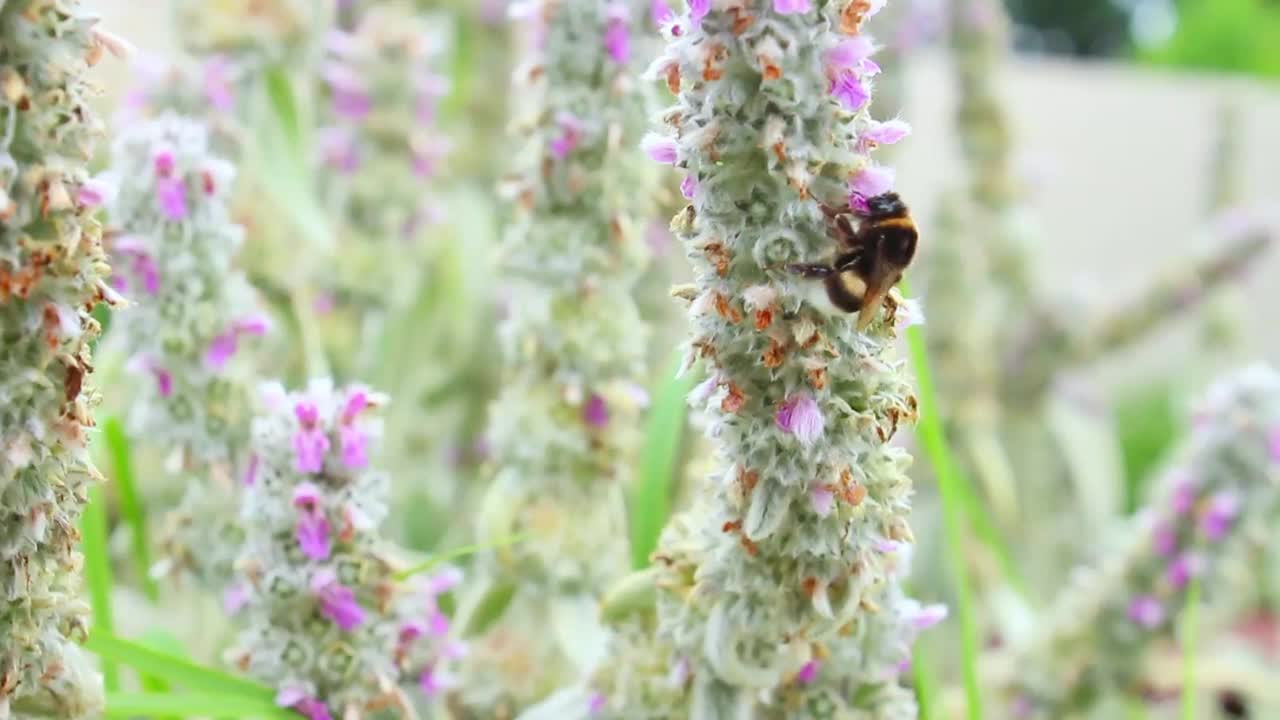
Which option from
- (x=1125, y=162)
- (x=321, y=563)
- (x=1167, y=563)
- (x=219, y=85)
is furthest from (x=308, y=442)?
(x=1125, y=162)

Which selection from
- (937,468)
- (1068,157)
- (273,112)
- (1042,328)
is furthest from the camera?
(1068,157)

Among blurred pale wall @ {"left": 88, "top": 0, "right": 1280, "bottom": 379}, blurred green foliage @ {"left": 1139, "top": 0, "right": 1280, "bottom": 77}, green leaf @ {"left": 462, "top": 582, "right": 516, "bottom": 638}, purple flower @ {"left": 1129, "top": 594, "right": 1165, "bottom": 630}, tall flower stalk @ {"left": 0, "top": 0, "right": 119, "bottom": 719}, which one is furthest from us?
blurred green foliage @ {"left": 1139, "top": 0, "right": 1280, "bottom": 77}

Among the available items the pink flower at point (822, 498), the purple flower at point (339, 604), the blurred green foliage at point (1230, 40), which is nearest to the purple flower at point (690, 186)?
the pink flower at point (822, 498)

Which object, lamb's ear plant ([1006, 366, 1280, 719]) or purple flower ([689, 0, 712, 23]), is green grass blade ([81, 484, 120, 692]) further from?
lamb's ear plant ([1006, 366, 1280, 719])

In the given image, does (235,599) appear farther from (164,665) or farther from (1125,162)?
(1125,162)

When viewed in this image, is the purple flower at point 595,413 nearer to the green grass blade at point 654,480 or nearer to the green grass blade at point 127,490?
the green grass blade at point 654,480

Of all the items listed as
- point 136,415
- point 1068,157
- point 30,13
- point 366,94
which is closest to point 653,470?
point 136,415

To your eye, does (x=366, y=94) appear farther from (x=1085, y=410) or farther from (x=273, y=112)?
(x=1085, y=410)

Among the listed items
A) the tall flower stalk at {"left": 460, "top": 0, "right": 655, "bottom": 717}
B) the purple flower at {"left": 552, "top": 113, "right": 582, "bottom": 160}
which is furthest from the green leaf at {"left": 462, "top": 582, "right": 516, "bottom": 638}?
the purple flower at {"left": 552, "top": 113, "right": 582, "bottom": 160}
